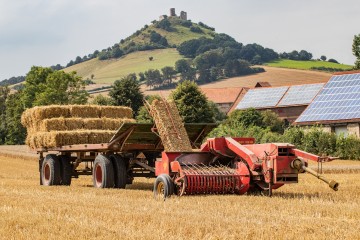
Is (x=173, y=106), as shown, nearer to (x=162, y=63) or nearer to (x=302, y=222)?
(x=302, y=222)

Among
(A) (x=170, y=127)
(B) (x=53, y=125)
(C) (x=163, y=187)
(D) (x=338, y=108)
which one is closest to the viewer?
(C) (x=163, y=187)

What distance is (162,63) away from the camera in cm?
19662

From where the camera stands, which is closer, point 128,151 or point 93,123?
point 128,151

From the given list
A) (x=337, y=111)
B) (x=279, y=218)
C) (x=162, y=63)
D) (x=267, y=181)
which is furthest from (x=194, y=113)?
(x=162, y=63)

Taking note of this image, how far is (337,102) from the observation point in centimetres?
5931

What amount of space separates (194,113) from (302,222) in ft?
175

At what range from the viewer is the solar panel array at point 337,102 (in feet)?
189

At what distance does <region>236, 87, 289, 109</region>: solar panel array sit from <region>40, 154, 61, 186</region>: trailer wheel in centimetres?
6229

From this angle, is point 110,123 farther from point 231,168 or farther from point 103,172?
point 231,168

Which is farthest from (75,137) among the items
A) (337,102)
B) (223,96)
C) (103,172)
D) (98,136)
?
(223,96)

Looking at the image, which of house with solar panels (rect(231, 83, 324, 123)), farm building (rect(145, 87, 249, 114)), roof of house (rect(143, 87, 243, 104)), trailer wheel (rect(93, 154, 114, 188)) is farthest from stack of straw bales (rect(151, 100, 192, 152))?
roof of house (rect(143, 87, 243, 104))

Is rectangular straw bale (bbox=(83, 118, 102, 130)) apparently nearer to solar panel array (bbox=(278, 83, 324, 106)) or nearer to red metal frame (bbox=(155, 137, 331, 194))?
red metal frame (bbox=(155, 137, 331, 194))

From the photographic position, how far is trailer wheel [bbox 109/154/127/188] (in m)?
20.2

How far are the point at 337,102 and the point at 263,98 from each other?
29.0 metres
